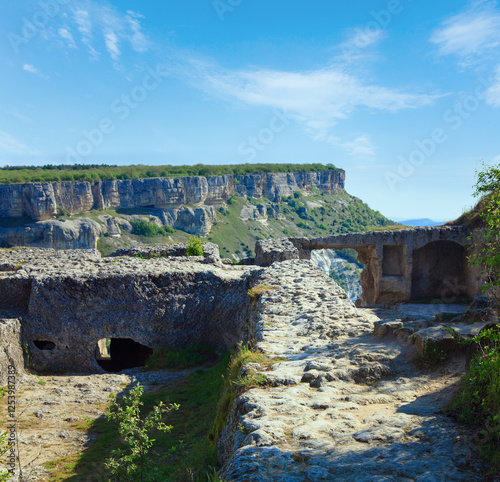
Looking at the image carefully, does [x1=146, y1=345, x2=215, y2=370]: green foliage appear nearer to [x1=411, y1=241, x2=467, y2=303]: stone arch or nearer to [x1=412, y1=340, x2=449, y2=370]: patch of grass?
[x1=412, y1=340, x2=449, y2=370]: patch of grass

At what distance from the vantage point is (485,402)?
294 cm

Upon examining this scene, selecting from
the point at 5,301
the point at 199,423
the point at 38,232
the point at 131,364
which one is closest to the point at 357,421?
the point at 199,423

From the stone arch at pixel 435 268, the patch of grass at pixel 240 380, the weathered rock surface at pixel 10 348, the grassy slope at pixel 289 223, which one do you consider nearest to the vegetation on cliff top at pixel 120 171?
the grassy slope at pixel 289 223

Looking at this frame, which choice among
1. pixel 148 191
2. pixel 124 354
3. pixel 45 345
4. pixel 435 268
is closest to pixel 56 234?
pixel 148 191

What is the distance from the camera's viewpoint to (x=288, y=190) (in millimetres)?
111500

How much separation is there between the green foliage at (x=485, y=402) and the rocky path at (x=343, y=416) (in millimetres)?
111

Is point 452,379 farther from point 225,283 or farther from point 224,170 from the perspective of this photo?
point 224,170

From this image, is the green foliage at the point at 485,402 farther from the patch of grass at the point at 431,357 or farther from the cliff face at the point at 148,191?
the cliff face at the point at 148,191

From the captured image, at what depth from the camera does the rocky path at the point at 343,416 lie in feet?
A: 8.55

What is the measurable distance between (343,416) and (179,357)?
6.75 metres

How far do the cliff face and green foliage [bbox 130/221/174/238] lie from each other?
23.3ft

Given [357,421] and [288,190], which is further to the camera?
[288,190]

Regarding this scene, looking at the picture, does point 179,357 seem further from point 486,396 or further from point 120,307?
point 486,396

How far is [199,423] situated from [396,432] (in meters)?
4.61
